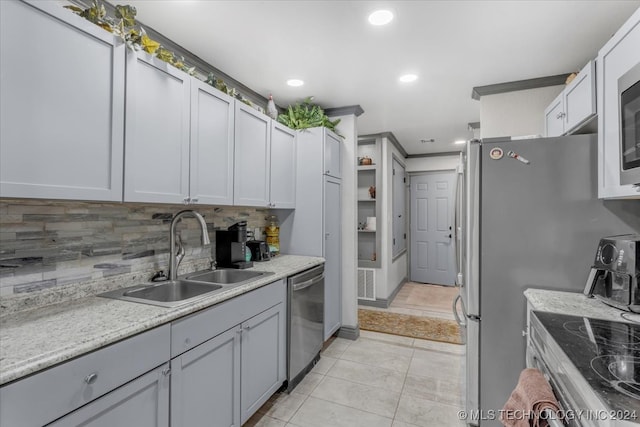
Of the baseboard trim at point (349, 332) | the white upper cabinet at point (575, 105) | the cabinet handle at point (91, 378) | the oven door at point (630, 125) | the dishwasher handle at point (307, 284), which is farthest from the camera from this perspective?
the baseboard trim at point (349, 332)

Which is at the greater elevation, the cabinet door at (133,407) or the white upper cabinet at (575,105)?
the white upper cabinet at (575,105)

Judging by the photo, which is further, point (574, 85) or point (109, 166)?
point (574, 85)

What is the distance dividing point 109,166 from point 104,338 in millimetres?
782

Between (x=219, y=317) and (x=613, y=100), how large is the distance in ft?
7.57

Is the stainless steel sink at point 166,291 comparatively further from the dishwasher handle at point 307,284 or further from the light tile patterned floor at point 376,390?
the light tile patterned floor at point 376,390

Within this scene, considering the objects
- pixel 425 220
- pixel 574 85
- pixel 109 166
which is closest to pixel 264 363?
pixel 109 166

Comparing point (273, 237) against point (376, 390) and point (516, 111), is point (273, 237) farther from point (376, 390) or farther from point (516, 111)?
point (516, 111)

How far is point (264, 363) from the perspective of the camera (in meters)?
2.05

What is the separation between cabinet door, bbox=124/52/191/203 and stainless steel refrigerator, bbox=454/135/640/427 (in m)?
1.76

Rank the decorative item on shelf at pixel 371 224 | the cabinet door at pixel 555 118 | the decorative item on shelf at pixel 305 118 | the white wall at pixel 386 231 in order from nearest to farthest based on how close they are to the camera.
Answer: the cabinet door at pixel 555 118
the decorative item on shelf at pixel 305 118
the white wall at pixel 386 231
the decorative item on shelf at pixel 371 224

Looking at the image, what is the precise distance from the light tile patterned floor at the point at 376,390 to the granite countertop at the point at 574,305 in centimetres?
106

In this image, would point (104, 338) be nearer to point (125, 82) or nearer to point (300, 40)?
point (125, 82)

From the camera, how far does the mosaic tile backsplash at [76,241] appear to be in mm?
1346

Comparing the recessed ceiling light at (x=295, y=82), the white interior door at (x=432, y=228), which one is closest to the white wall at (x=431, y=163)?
the white interior door at (x=432, y=228)
